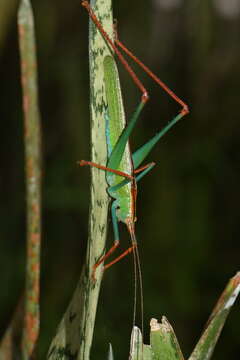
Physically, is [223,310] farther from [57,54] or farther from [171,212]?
[57,54]

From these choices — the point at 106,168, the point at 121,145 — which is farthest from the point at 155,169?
the point at 106,168

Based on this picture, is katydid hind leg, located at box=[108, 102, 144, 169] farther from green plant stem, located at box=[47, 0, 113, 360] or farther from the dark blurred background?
the dark blurred background

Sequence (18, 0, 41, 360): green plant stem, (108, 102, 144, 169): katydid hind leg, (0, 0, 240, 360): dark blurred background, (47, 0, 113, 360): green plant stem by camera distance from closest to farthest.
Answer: (47, 0, 113, 360): green plant stem, (18, 0, 41, 360): green plant stem, (108, 102, 144, 169): katydid hind leg, (0, 0, 240, 360): dark blurred background

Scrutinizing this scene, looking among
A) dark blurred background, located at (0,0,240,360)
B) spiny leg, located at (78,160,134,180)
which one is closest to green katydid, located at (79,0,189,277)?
spiny leg, located at (78,160,134,180)

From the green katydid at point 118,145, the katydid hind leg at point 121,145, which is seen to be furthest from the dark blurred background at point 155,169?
the katydid hind leg at point 121,145

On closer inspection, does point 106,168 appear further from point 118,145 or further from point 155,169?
point 155,169

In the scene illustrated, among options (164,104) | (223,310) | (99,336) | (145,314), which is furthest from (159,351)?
(164,104)
